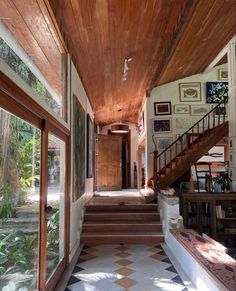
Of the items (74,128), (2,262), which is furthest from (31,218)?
(74,128)

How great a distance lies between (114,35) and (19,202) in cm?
280

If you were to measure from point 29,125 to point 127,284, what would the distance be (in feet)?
7.15

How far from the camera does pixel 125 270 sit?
363 cm

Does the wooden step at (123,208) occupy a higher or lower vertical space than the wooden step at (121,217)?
higher

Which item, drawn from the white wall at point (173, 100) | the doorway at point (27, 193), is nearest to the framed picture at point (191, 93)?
the white wall at point (173, 100)

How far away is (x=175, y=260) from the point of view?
403cm

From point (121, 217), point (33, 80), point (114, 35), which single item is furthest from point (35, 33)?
point (121, 217)

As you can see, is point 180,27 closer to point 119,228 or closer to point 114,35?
point 114,35

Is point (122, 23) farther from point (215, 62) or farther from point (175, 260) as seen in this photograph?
point (215, 62)

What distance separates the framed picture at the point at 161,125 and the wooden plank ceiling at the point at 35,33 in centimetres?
474

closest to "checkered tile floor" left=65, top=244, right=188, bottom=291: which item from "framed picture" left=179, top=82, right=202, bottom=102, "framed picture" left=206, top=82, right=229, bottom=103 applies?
"framed picture" left=179, top=82, right=202, bottom=102

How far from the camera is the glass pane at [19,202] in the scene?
1.90m

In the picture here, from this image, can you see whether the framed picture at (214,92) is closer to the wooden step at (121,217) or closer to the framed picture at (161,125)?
the framed picture at (161,125)

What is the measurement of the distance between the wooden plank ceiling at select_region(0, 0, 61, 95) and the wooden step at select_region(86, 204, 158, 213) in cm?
313
